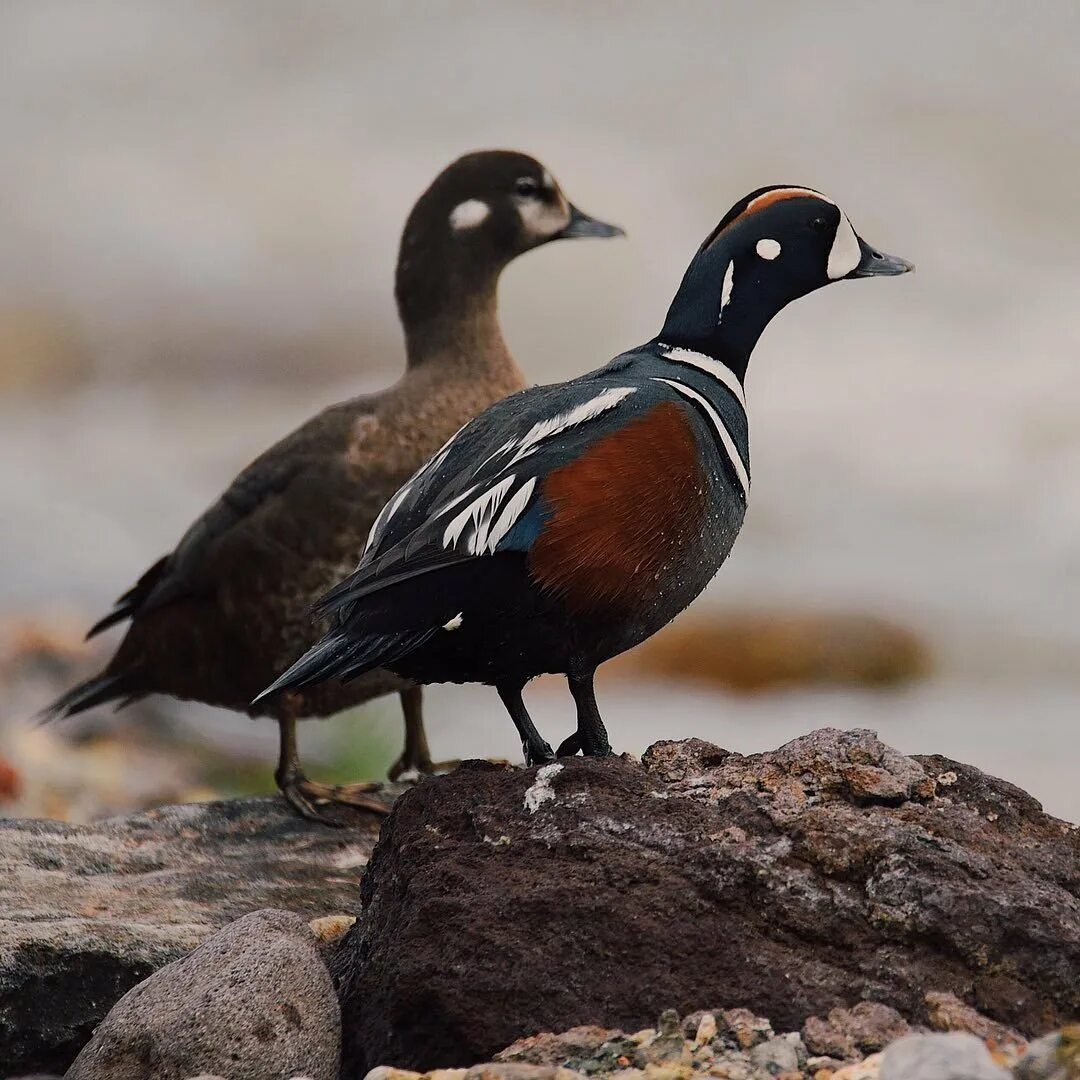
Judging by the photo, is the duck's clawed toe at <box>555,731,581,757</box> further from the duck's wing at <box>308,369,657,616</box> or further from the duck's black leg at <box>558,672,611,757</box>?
the duck's wing at <box>308,369,657,616</box>

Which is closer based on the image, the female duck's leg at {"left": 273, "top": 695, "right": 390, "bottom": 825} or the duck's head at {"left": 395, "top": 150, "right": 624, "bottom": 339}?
the female duck's leg at {"left": 273, "top": 695, "right": 390, "bottom": 825}

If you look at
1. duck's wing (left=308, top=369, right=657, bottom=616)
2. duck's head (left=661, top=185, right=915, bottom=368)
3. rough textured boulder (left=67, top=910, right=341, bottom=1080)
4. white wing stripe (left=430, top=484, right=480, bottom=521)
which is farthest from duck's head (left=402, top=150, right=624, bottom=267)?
rough textured boulder (left=67, top=910, right=341, bottom=1080)

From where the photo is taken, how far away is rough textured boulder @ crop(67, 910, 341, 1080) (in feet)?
10.7

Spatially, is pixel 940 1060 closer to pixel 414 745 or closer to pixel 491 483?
pixel 491 483

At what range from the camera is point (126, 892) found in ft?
15.1

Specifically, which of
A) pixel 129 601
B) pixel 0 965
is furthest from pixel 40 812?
pixel 0 965

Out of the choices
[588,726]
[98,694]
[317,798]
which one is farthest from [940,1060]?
[98,694]

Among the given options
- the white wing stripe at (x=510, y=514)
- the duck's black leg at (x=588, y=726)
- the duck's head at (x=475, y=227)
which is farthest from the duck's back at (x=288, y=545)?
the white wing stripe at (x=510, y=514)

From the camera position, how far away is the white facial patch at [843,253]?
13.5 ft

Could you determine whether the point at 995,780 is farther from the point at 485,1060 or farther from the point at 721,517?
the point at 485,1060

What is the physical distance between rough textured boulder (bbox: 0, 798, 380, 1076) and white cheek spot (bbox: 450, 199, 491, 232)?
2.20 meters

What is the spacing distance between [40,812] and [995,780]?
588cm

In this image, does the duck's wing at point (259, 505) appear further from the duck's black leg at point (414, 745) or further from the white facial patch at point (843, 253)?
the white facial patch at point (843, 253)

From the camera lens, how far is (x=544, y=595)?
11.7 ft
